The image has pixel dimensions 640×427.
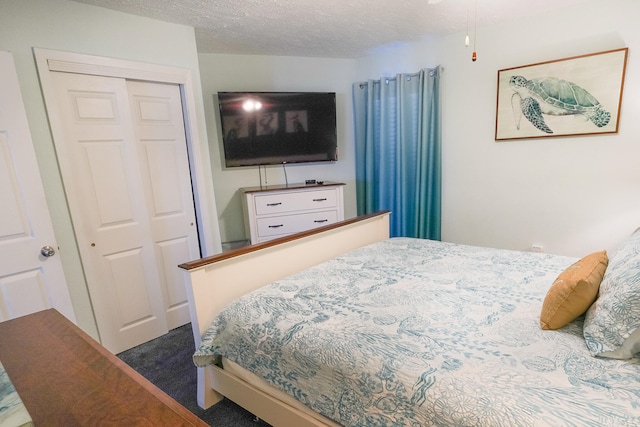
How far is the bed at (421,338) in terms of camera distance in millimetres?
947

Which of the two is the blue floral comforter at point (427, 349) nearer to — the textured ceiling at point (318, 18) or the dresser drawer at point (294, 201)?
the dresser drawer at point (294, 201)

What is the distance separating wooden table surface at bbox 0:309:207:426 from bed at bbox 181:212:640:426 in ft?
1.97

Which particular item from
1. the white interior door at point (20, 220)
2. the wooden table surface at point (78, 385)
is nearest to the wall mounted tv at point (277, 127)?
the white interior door at point (20, 220)

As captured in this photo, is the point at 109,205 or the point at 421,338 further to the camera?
the point at 109,205

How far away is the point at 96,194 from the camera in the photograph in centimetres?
221

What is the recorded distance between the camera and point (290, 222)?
3406 mm

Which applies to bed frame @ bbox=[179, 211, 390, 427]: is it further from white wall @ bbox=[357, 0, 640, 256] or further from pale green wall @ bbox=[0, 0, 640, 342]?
white wall @ bbox=[357, 0, 640, 256]

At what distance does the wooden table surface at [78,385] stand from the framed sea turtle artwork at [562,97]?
323cm

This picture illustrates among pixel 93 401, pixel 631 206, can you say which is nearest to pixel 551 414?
pixel 93 401

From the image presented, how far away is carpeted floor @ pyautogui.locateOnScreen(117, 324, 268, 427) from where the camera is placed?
172 centimetres

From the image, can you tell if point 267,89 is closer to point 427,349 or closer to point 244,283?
point 244,283

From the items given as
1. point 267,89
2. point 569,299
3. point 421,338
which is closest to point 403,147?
point 267,89

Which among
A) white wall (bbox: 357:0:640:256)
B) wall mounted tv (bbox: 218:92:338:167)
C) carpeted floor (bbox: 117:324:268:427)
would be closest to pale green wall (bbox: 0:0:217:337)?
carpeted floor (bbox: 117:324:268:427)

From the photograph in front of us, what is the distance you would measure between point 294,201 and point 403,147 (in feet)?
4.39
